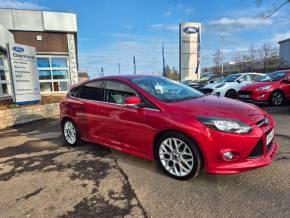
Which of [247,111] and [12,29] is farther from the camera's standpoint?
[12,29]

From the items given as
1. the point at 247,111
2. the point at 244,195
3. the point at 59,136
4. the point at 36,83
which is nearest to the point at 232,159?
the point at 244,195

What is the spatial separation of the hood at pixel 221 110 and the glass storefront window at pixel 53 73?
14882mm

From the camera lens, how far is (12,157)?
4.80 meters

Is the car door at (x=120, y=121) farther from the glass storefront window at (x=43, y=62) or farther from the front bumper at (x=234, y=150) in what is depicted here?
the glass storefront window at (x=43, y=62)

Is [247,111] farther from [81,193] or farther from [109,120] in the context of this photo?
[81,193]

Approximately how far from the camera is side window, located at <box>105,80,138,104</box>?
156 inches

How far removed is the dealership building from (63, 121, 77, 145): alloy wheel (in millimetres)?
11773

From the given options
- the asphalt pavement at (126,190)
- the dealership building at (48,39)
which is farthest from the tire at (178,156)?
the dealership building at (48,39)

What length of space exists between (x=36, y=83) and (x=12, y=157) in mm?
6412

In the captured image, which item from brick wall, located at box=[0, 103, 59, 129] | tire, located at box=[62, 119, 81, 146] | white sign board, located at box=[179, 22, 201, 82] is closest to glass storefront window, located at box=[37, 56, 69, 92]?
brick wall, located at box=[0, 103, 59, 129]

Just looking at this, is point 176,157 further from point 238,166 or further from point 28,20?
point 28,20

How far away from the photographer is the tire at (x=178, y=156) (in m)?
3.13

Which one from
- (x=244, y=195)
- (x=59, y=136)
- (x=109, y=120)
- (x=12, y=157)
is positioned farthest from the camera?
(x=59, y=136)

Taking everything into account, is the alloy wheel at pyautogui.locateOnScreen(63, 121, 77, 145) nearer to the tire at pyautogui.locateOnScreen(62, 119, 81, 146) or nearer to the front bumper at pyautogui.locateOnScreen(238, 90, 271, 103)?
the tire at pyautogui.locateOnScreen(62, 119, 81, 146)
